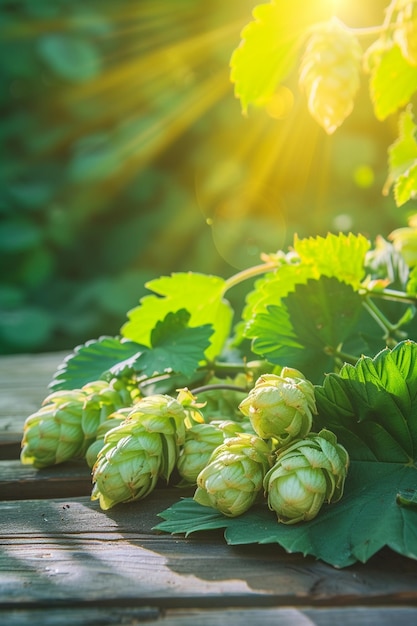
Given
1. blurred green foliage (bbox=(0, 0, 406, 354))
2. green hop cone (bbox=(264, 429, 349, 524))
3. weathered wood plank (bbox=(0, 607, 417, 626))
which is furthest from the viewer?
blurred green foliage (bbox=(0, 0, 406, 354))

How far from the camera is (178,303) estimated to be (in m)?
0.98

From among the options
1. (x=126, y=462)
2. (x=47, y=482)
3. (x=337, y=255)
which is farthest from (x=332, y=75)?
(x=47, y=482)

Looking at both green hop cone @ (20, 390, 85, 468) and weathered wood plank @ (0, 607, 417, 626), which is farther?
green hop cone @ (20, 390, 85, 468)

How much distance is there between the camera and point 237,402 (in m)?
0.91

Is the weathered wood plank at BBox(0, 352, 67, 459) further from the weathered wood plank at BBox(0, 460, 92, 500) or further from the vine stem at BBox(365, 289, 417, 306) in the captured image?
the vine stem at BBox(365, 289, 417, 306)

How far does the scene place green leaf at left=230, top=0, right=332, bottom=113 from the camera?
2.75ft

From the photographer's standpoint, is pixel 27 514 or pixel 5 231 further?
pixel 5 231

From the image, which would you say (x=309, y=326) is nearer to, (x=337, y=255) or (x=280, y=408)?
(x=337, y=255)

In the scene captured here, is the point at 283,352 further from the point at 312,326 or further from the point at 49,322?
the point at 49,322

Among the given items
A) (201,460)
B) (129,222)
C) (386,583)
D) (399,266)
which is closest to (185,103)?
(129,222)

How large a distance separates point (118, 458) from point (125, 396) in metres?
0.19

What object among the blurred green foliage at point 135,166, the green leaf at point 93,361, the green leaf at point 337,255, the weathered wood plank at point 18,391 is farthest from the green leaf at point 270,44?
the blurred green foliage at point 135,166

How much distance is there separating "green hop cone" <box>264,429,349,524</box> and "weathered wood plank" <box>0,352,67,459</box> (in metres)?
0.49

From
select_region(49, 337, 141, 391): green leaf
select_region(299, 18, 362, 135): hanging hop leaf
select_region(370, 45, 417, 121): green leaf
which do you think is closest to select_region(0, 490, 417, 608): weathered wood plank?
select_region(49, 337, 141, 391): green leaf
